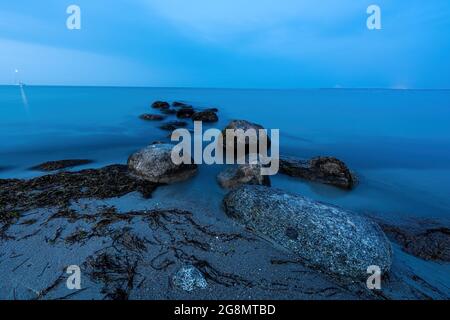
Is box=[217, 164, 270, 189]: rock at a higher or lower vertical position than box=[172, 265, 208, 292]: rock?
higher

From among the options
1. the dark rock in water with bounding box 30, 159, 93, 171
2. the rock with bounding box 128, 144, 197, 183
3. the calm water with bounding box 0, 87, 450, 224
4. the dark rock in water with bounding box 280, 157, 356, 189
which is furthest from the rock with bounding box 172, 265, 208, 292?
the dark rock in water with bounding box 30, 159, 93, 171

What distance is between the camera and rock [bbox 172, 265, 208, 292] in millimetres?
3637

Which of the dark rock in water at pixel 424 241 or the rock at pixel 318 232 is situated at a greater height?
the rock at pixel 318 232

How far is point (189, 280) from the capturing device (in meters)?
3.68

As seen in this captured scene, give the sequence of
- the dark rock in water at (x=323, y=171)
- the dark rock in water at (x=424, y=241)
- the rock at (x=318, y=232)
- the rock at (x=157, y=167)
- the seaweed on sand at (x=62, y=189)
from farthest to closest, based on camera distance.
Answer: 1. the dark rock in water at (x=323, y=171)
2. the rock at (x=157, y=167)
3. the seaweed on sand at (x=62, y=189)
4. the dark rock in water at (x=424, y=241)
5. the rock at (x=318, y=232)

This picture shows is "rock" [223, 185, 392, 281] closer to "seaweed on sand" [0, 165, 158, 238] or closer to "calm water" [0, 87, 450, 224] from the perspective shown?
"calm water" [0, 87, 450, 224]

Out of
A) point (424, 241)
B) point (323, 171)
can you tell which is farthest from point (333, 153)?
point (424, 241)

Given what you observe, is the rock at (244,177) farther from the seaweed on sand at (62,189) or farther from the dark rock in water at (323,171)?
the seaweed on sand at (62,189)

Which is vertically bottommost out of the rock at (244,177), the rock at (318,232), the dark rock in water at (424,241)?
the dark rock in water at (424,241)

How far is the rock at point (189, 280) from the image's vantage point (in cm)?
364

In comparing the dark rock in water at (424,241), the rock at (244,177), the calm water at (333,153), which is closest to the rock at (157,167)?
the calm water at (333,153)

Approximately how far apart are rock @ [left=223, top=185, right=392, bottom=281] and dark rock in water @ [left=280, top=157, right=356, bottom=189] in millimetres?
3055

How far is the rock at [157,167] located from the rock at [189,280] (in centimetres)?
364
